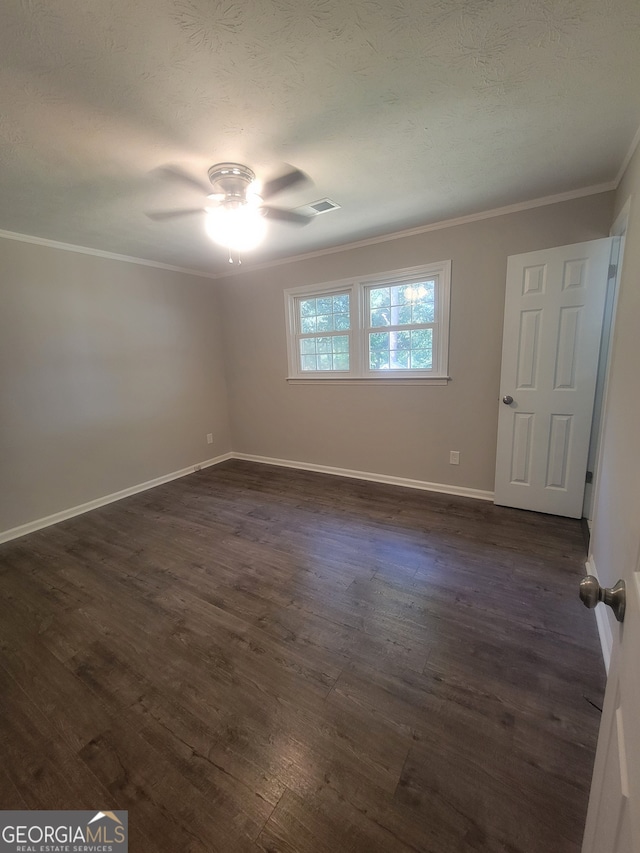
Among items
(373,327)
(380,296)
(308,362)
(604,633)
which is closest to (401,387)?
(373,327)

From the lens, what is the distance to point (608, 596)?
0.64 m

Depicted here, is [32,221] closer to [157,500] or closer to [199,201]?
[199,201]

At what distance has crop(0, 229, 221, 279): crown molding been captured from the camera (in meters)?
2.78

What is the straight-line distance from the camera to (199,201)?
233cm

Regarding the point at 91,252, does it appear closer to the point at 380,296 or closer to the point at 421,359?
the point at 380,296

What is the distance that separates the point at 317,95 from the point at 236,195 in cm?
73

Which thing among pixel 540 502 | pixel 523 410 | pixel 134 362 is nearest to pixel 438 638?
pixel 540 502

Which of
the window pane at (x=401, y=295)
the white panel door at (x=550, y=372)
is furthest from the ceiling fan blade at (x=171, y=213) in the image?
the white panel door at (x=550, y=372)

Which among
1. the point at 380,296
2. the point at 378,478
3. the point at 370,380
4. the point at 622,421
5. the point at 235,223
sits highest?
the point at 235,223

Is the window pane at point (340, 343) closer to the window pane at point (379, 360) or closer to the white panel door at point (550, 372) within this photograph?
the window pane at point (379, 360)

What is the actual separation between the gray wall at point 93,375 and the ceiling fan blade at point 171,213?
1.18m

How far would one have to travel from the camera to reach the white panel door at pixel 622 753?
47 cm

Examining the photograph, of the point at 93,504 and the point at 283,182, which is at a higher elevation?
the point at 283,182

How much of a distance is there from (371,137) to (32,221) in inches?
102
